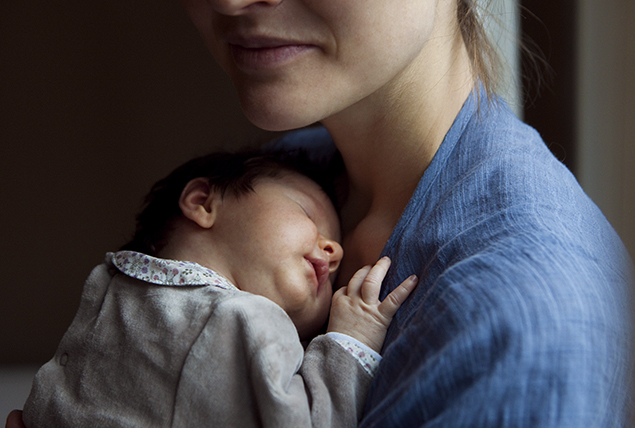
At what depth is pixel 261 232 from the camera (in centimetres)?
89

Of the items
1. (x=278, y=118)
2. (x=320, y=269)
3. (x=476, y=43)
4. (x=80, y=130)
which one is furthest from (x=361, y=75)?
(x=80, y=130)

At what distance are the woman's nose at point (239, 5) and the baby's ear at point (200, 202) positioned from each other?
36cm

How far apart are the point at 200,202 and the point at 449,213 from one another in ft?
1.61

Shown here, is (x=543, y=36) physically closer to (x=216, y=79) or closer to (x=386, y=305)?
(x=386, y=305)

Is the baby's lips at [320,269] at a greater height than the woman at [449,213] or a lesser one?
lesser

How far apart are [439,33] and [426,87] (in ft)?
0.27

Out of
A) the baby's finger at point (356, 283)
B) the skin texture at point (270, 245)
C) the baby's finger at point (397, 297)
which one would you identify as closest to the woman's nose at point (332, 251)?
the skin texture at point (270, 245)

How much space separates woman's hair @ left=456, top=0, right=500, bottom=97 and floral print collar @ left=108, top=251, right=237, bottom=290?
490 mm

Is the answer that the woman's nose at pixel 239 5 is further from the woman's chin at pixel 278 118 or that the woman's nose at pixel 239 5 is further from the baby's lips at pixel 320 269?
the baby's lips at pixel 320 269

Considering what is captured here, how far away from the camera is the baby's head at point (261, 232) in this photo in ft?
2.90

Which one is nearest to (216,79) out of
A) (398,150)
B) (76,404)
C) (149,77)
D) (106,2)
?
(149,77)

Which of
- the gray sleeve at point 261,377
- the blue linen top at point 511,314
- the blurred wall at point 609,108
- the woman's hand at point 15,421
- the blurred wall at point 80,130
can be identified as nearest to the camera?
the blue linen top at point 511,314

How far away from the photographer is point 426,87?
84 cm

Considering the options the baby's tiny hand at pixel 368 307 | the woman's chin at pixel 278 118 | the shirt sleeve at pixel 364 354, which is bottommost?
the shirt sleeve at pixel 364 354
